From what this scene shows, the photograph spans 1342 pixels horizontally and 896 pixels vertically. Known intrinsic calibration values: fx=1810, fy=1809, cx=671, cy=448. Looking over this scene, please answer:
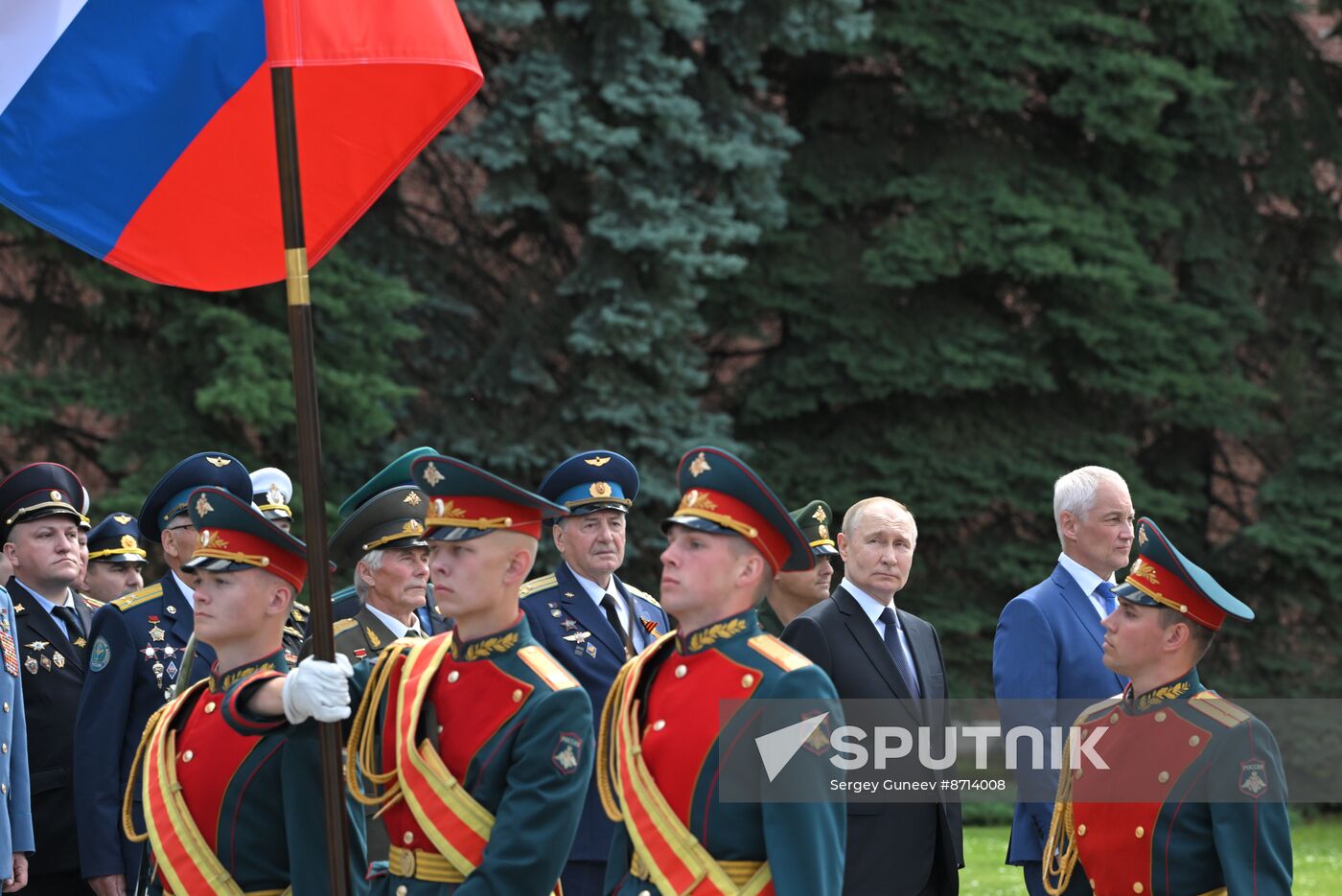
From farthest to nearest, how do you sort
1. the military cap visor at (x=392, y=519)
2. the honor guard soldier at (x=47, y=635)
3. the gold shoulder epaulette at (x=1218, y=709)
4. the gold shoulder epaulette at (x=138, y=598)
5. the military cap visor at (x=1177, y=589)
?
1. the honor guard soldier at (x=47, y=635)
2. the gold shoulder epaulette at (x=138, y=598)
3. the military cap visor at (x=392, y=519)
4. the military cap visor at (x=1177, y=589)
5. the gold shoulder epaulette at (x=1218, y=709)

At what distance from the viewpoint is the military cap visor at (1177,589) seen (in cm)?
514

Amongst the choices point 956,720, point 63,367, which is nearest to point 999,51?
point 956,720

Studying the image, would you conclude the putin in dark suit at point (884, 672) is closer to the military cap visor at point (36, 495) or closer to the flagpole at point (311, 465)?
the flagpole at point (311, 465)

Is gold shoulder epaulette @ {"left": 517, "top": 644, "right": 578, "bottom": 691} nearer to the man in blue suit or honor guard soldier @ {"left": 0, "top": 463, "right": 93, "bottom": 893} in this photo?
the man in blue suit

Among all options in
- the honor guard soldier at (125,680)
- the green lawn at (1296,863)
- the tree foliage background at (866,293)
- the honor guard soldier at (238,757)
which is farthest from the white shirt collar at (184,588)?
the tree foliage background at (866,293)

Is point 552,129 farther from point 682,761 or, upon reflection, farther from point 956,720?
point 682,761

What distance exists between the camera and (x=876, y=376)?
1794cm

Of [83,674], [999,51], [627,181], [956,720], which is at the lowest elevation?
[956,720]

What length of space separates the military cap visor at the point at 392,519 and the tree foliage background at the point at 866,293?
8.48 meters

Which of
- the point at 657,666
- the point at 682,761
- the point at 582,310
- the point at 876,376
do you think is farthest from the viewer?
the point at 876,376

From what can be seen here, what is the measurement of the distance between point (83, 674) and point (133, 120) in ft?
9.96

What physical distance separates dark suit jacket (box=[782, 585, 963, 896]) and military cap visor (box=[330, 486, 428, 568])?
142cm

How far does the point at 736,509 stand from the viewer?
4.61 meters

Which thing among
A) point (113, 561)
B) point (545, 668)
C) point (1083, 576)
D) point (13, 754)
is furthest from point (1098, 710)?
point (113, 561)
